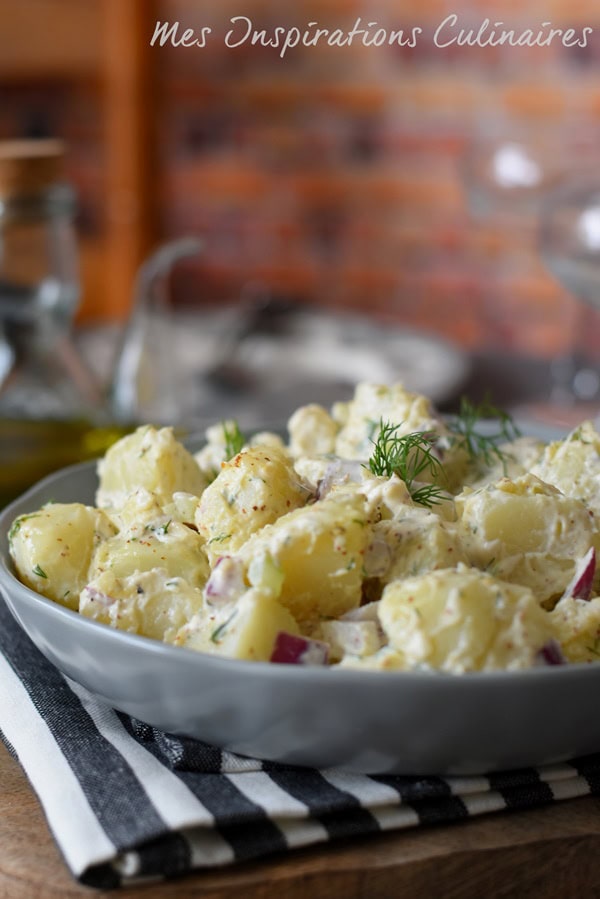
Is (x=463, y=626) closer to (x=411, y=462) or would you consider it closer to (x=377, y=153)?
(x=411, y=462)

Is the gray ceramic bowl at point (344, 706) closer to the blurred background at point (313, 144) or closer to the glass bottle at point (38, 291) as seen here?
the glass bottle at point (38, 291)

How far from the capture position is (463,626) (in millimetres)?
894

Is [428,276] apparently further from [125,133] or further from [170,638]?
[170,638]

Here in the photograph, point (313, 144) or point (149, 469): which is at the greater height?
point (313, 144)

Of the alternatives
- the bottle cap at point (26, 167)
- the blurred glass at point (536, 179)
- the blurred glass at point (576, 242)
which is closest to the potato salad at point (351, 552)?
the bottle cap at point (26, 167)

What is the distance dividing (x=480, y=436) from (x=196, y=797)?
1.74 ft

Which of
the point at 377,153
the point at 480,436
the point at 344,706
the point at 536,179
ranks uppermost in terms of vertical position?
the point at 377,153

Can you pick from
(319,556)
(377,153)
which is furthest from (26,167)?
(377,153)

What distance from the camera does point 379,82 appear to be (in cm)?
372

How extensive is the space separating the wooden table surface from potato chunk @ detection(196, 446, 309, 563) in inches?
10.4

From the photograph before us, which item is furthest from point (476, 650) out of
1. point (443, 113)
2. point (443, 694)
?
point (443, 113)

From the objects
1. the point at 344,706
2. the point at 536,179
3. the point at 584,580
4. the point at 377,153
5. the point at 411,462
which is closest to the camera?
the point at 344,706

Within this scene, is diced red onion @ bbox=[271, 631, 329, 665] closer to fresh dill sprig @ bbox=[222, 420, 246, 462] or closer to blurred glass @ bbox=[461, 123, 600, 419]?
fresh dill sprig @ bbox=[222, 420, 246, 462]

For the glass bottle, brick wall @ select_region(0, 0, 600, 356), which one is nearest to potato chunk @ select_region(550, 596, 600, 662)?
the glass bottle
